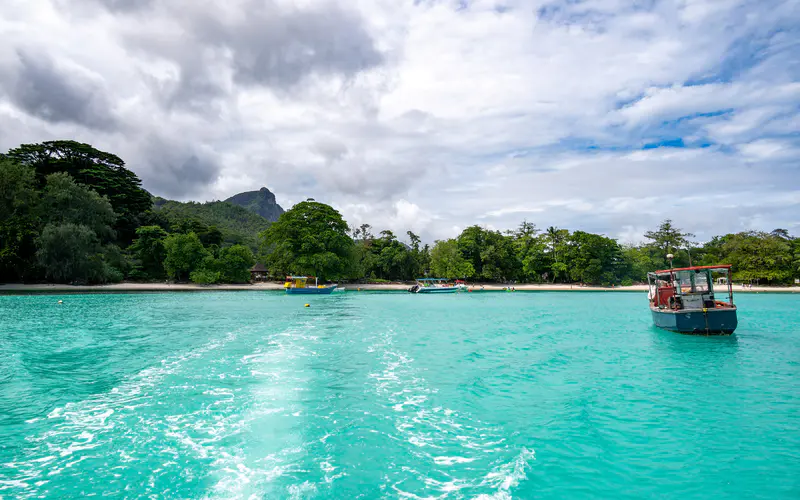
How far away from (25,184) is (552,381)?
54089 mm

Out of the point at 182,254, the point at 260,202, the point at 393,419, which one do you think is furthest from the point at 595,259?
the point at 260,202

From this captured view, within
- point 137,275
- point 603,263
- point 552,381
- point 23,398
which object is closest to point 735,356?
point 552,381

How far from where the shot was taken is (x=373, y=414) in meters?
7.66

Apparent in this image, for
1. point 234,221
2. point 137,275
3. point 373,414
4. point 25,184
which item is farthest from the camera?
point 234,221

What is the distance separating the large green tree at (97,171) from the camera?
5191cm

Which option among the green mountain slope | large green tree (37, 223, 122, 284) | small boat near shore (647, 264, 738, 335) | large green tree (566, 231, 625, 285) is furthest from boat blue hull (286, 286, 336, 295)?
A: the green mountain slope

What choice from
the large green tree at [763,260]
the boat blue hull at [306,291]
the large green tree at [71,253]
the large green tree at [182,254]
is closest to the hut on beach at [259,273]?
the large green tree at [182,254]

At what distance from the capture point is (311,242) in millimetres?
56281

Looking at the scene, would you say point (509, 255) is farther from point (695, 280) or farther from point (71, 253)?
point (71, 253)

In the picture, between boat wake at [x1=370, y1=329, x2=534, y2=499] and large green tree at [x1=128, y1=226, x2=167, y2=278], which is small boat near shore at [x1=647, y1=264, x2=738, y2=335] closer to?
boat wake at [x1=370, y1=329, x2=534, y2=499]

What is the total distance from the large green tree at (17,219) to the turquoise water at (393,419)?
33.8 meters

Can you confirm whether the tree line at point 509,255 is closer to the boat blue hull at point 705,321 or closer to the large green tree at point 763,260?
the large green tree at point 763,260

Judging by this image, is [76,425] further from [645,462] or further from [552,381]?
→ [552,381]

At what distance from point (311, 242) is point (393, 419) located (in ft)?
166
